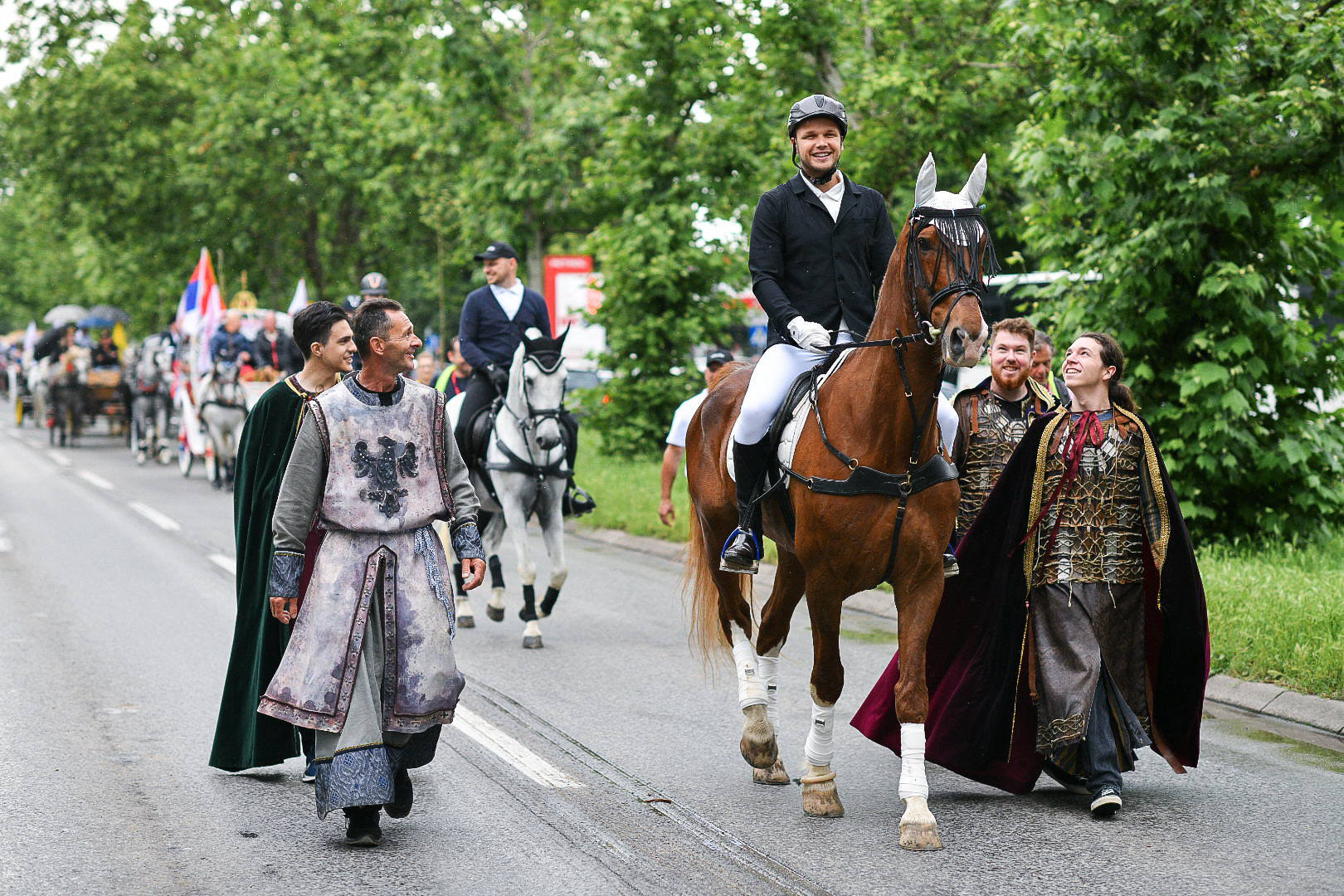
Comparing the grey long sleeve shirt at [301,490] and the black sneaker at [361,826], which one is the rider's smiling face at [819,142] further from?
Result: the black sneaker at [361,826]

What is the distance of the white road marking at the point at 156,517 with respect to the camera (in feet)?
57.4

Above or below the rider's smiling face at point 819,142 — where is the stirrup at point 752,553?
below

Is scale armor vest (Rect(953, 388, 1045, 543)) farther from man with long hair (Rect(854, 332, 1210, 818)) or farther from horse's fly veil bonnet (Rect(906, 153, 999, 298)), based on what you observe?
horse's fly veil bonnet (Rect(906, 153, 999, 298))

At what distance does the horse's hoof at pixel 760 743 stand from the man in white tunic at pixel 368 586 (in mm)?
1479

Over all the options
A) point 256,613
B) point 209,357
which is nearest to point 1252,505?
point 256,613

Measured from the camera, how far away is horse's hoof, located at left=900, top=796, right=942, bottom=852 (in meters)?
5.66

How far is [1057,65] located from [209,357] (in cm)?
1527

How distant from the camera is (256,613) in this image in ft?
20.9

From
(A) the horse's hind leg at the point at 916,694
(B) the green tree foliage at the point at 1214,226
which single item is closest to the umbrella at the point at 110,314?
(B) the green tree foliage at the point at 1214,226

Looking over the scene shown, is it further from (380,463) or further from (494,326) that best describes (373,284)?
(380,463)

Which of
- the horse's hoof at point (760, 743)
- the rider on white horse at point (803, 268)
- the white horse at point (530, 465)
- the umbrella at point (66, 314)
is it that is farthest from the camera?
the umbrella at point (66, 314)

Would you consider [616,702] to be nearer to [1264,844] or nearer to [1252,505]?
[1264,844]

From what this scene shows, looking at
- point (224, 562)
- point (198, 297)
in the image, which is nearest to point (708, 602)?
point (224, 562)

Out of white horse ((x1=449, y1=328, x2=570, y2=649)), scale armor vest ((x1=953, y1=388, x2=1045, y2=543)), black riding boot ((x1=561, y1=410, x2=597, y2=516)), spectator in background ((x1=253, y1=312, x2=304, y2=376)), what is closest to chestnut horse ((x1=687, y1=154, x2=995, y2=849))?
scale armor vest ((x1=953, y1=388, x2=1045, y2=543))
